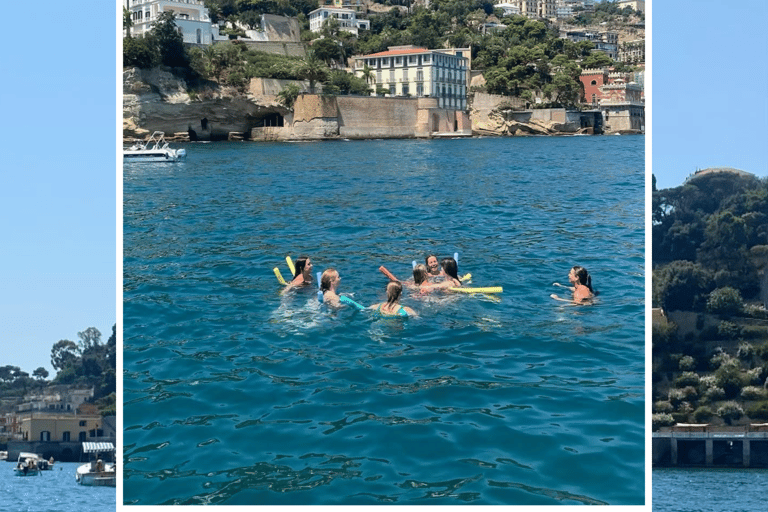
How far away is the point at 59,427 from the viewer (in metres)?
15.4

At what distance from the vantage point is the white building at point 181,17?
3994 cm

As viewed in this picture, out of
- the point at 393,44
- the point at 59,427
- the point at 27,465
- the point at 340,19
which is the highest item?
the point at 340,19

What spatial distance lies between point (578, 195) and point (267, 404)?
10.7 m

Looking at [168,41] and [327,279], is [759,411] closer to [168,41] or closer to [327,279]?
[327,279]

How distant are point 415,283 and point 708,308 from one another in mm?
5816

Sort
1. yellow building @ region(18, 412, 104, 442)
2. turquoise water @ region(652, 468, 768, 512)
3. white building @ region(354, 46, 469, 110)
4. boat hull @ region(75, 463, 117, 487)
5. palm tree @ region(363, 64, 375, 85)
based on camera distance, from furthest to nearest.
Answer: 1. palm tree @ region(363, 64, 375, 85)
2. white building @ region(354, 46, 469, 110)
3. yellow building @ region(18, 412, 104, 442)
4. boat hull @ region(75, 463, 117, 487)
5. turquoise water @ region(652, 468, 768, 512)

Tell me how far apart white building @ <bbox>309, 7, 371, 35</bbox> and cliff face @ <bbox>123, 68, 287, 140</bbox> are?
16.0m

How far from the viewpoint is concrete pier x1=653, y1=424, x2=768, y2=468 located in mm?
11805

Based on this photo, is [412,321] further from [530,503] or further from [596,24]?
[596,24]

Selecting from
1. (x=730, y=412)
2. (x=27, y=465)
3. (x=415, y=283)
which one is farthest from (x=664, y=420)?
(x=27, y=465)

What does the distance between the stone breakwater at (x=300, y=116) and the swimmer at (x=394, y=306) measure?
29515mm

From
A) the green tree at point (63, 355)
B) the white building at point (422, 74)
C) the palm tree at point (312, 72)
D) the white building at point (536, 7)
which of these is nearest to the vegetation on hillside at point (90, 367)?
the green tree at point (63, 355)

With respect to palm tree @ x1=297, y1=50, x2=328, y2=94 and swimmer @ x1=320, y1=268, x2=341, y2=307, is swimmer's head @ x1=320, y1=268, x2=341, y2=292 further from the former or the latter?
palm tree @ x1=297, y1=50, x2=328, y2=94

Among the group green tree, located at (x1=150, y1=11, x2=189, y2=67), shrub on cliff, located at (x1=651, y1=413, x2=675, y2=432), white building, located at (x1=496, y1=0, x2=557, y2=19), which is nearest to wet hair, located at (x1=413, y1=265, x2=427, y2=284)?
shrub on cliff, located at (x1=651, y1=413, x2=675, y2=432)
